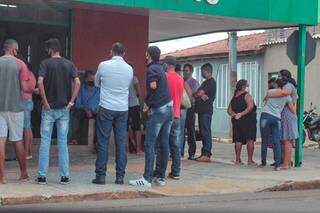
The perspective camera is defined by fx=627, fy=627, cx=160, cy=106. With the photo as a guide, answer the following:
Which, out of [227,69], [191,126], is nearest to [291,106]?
[191,126]

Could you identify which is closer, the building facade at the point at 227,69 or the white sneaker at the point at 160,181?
the white sneaker at the point at 160,181

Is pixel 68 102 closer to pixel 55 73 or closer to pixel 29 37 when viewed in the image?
pixel 55 73

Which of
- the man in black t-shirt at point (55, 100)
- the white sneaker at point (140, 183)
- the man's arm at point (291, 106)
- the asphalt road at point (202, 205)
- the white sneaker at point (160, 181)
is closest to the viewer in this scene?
the asphalt road at point (202, 205)

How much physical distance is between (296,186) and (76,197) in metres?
3.78

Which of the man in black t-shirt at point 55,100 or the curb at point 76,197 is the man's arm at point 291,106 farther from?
the man in black t-shirt at point 55,100

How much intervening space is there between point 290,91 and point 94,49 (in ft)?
13.9

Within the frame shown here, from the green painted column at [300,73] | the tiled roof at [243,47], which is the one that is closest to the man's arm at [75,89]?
the green painted column at [300,73]

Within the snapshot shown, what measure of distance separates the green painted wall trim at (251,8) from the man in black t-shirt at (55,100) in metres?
1.93

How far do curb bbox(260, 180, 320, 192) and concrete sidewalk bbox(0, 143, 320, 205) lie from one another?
5cm

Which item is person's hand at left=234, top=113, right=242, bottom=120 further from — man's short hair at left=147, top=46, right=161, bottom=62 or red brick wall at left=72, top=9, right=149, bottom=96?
man's short hair at left=147, top=46, right=161, bottom=62

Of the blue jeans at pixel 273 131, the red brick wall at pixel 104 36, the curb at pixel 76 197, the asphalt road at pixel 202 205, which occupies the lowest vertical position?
the asphalt road at pixel 202 205

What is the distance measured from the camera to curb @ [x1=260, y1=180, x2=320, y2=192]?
9891 millimetres

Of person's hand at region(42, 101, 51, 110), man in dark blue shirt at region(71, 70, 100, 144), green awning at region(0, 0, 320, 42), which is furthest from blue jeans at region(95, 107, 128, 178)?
man in dark blue shirt at region(71, 70, 100, 144)

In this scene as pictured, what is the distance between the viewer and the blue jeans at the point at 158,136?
923 centimetres
